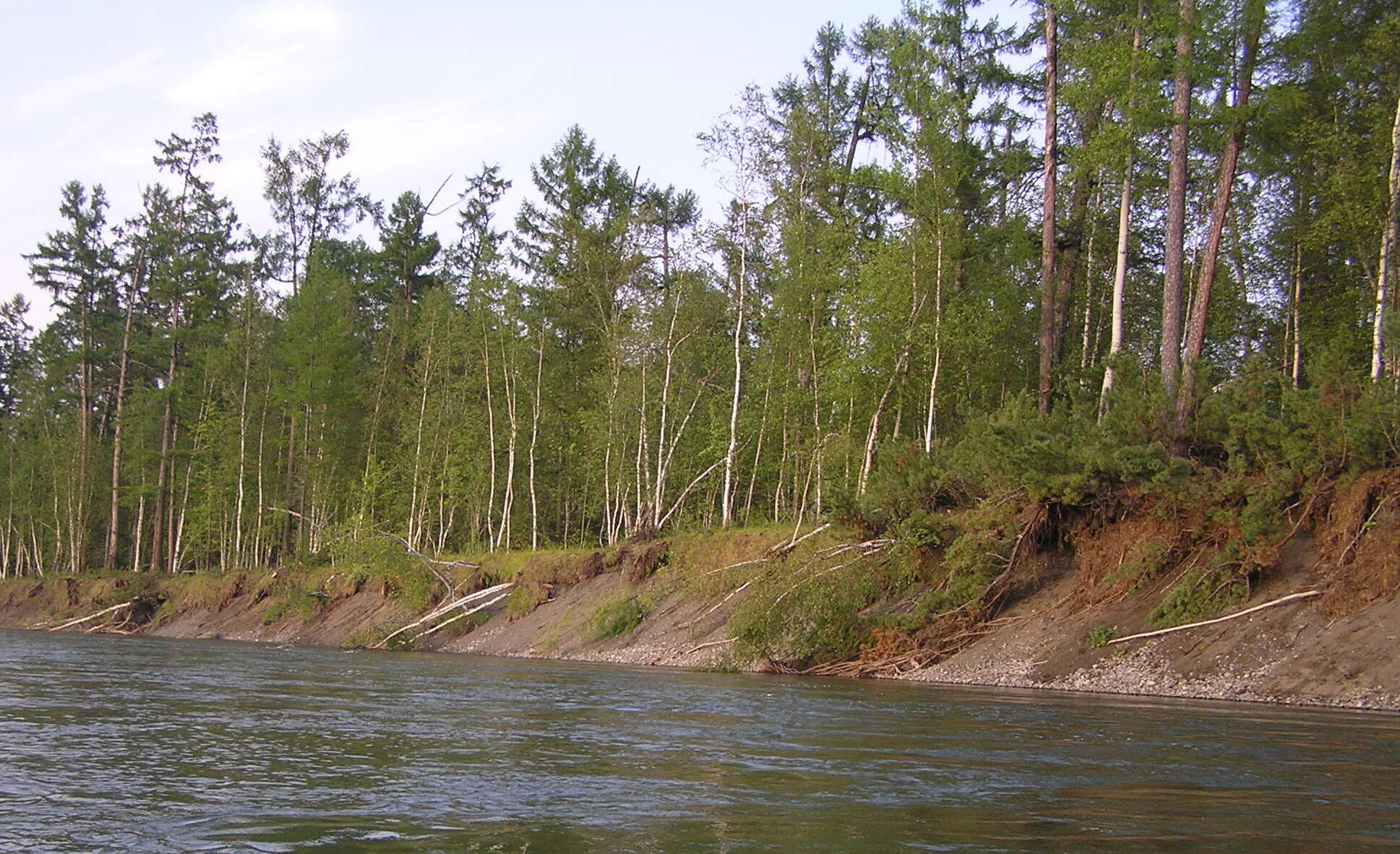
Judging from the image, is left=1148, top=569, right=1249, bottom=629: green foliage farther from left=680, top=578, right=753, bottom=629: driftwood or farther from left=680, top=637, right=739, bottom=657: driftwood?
left=680, top=578, right=753, bottom=629: driftwood

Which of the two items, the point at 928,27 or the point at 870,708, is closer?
the point at 870,708

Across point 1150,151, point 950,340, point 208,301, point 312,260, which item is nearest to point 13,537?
point 208,301

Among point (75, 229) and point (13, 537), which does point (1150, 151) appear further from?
point (13, 537)

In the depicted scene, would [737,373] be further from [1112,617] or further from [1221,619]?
[1221,619]

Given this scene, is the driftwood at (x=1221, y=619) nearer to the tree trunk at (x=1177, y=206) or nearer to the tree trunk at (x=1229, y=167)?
the tree trunk at (x=1177, y=206)

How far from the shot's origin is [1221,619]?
2028cm

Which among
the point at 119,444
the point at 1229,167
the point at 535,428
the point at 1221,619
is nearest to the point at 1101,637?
the point at 1221,619

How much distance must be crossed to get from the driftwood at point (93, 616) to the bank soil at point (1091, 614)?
16.6 m

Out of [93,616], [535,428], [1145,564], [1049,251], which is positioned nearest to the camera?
[1145,564]

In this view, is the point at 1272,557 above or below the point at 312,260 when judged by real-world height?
below

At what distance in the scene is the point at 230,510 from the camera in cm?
5425

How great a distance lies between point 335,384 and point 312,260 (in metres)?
6.86

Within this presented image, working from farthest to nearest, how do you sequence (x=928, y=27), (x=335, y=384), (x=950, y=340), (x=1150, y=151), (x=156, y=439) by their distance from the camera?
(x=156, y=439) < (x=335, y=384) < (x=928, y=27) < (x=950, y=340) < (x=1150, y=151)

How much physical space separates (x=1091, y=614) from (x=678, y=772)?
1431 centimetres
